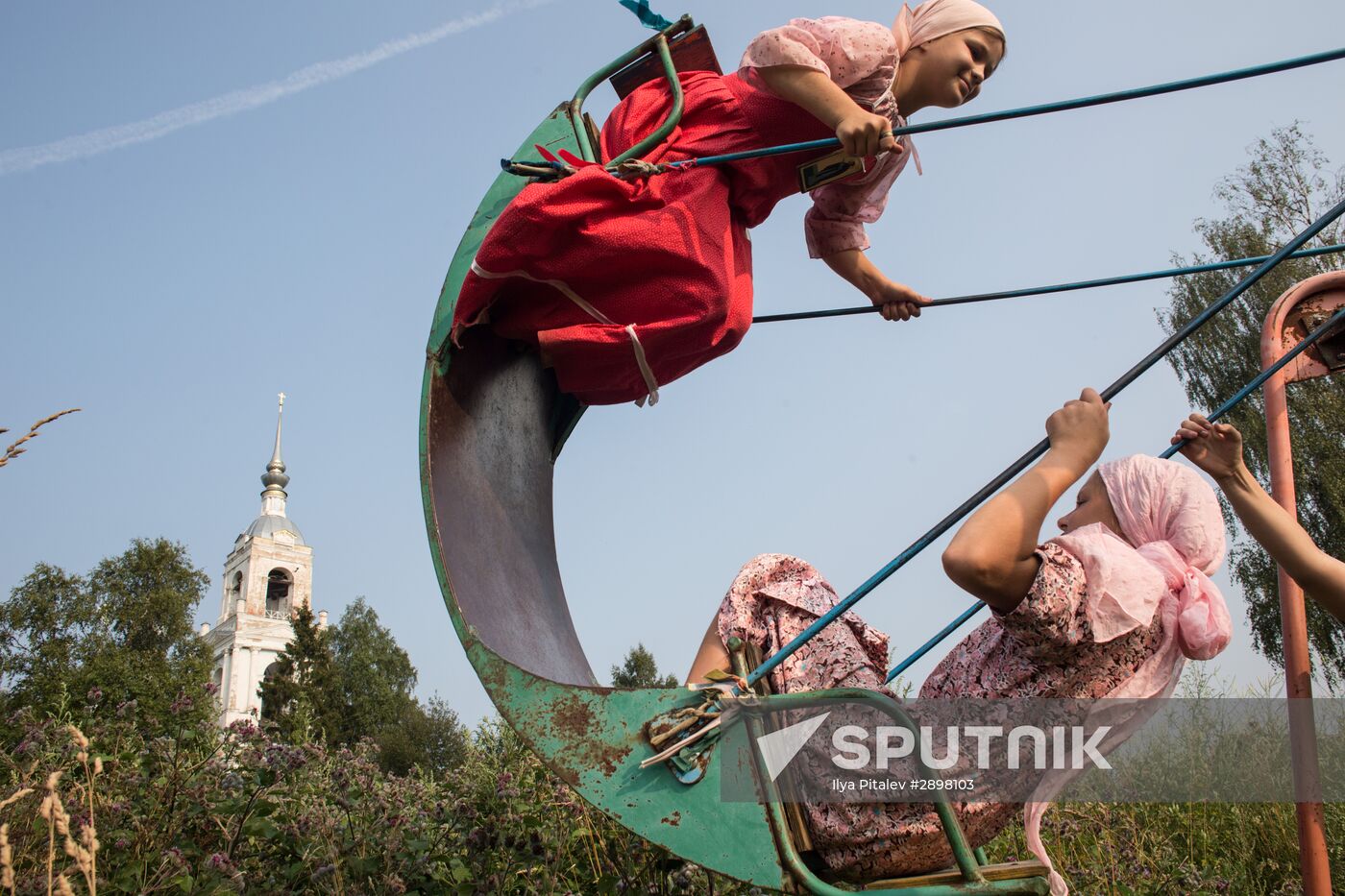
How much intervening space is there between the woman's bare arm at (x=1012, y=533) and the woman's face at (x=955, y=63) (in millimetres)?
996

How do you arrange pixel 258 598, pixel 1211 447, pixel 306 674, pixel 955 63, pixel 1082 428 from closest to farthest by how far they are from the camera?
1. pixel 1082 428
2. pixel 1211 447
3. pixel 955 63
4. pixel 306 674
5. pixel 258 598

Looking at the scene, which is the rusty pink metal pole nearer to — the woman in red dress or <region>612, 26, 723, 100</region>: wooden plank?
the woman in red dress

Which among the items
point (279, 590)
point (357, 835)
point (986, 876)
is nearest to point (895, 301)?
point (986, 876)

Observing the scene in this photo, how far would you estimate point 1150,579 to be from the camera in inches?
74.6

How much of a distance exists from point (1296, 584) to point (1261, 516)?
0.46 metres

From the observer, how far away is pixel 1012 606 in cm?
182

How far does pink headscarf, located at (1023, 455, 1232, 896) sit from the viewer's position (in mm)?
1864

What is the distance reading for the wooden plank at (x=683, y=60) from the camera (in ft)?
8.46

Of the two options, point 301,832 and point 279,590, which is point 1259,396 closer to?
point 301,832

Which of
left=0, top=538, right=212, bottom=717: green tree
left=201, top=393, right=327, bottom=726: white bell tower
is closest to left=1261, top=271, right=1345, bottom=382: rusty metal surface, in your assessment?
left=0, top=538, right=212, bottom=717: green tree

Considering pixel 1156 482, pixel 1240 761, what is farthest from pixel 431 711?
pixel 1156 482

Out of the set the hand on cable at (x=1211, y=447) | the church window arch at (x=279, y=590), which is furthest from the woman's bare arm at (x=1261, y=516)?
the church window arch at (x=279, y=590)

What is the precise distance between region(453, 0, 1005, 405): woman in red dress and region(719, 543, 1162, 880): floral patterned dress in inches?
23.8

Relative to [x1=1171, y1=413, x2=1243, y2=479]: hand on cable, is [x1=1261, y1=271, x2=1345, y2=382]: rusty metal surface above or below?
above
